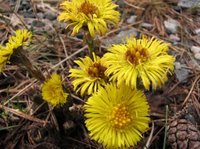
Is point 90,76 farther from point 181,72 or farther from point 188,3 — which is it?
point 188,3

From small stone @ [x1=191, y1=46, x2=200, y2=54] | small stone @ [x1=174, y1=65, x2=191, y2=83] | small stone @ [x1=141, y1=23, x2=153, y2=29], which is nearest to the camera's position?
small stone @ [x1=174, y1=65, x2=191, y2=83]

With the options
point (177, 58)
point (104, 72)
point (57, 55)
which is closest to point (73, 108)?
point (104, 72)

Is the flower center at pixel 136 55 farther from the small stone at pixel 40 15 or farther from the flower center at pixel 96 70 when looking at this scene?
the small stone at pixel 40 15

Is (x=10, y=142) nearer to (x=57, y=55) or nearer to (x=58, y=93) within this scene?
(x=58, y=93)

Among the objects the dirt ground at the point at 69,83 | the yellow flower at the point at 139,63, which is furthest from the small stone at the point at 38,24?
the yellow flower at the point at 139,63

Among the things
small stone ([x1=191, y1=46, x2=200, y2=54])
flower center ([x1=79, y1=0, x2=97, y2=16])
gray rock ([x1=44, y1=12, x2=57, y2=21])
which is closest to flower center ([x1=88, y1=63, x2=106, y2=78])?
flower center ([x1=79, y1=0, x2=97, y2=16])

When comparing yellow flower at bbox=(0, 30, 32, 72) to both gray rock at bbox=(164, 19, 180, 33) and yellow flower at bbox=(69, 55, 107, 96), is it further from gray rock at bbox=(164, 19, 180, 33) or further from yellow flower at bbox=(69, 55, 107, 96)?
gray rock at bbox=(164, 19, 180, 33)
